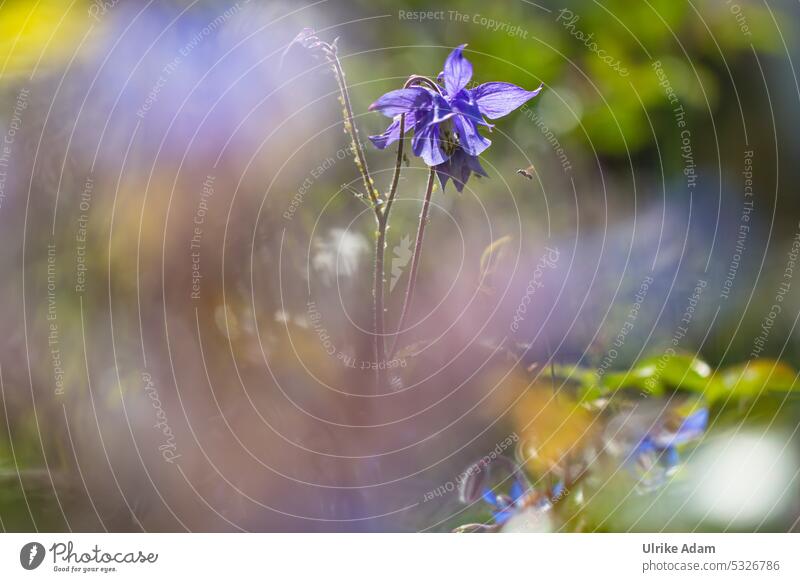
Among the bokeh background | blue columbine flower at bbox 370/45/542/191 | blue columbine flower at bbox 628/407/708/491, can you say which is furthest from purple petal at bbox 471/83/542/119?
blue columbine flower at bbox 628/407/708/491

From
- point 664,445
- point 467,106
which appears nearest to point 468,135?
point 467,106

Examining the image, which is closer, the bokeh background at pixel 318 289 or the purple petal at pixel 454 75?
the purple petal at pixel 454 75

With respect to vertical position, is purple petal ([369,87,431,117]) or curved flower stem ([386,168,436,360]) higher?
purple petal ([369,87,431,117])

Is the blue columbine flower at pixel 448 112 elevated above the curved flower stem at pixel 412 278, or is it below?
above

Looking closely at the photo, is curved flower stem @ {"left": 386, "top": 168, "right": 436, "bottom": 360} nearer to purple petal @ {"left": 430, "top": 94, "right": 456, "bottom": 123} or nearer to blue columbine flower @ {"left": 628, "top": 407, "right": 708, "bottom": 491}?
purple petal @ {"left": 430, "top": 94, "right": 456, "bottom": 123}

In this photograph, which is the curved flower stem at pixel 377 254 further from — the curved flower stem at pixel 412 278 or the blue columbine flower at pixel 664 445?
the blue columbine flower at pixel 664 445
